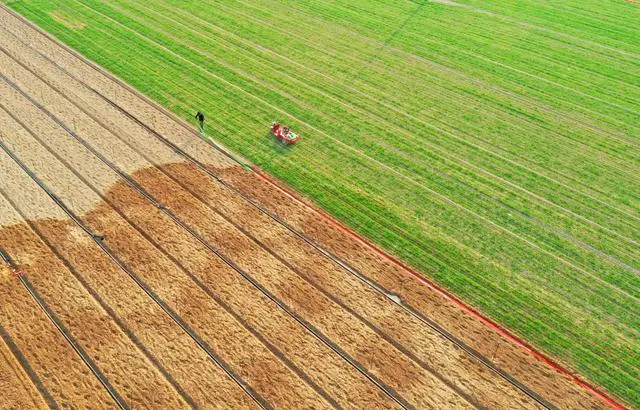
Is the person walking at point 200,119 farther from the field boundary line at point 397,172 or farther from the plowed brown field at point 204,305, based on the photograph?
the field boundary line at point 397,172

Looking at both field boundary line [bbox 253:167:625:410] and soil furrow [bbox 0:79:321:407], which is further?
field boundary line [bbox 253:167:625:410]

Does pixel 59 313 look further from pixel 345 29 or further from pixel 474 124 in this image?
pixel 345 29

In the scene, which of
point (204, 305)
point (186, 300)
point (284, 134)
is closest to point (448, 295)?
point (204, 305)

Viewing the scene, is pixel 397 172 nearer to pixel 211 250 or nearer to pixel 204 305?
pixel 211 250

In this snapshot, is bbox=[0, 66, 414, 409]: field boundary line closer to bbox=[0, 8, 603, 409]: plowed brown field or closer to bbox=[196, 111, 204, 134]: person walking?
bbox=[0, 8, 603, 409]: plowed brown field

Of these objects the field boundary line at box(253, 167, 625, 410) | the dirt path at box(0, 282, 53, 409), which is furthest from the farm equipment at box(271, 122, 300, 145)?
the dirt path at box(0, 282, 53, 409)

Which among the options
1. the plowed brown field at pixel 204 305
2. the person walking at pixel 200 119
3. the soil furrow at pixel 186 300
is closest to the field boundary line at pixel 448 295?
the plowed brown field at pixel 204 305
